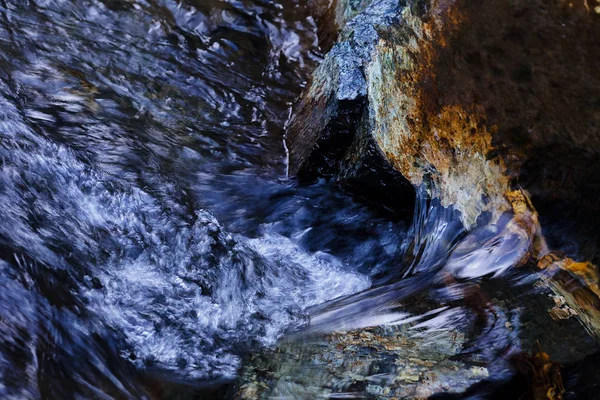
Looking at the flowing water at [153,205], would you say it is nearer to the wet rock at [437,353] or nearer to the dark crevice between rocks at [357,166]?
the dark crevice between rocks at [357,166]

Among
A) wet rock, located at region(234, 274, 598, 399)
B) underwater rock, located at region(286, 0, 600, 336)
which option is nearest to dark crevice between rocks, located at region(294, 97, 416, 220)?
underwater rock, located at region(286, 0, 600, 336)

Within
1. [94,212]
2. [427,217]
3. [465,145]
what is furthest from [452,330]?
[94,212]

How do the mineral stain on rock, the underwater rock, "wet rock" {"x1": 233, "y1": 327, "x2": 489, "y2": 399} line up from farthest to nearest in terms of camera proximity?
1. the underwater rock
2. the mineral stain on rock
3. "wet rock" {"x1": 233, "y1": 327, "x2": 489, "y2": 399}

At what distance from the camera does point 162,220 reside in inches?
122

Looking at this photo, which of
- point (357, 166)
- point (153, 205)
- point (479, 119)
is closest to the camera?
point (479, 119)

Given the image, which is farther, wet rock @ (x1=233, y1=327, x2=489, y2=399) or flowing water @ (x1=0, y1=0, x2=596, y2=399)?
flowing water @ (x1=0, y1=0, x2=596, y2=399)

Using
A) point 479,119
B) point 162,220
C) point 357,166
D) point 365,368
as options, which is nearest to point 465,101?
point 479,119

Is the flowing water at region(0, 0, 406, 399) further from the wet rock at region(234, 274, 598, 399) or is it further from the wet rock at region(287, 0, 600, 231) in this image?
the wet rock at region(287, 0, 600, 231)

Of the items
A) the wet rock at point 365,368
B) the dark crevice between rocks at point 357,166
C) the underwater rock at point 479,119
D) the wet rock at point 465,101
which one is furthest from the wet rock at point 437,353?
the dark crevice between rocks at point 357,166

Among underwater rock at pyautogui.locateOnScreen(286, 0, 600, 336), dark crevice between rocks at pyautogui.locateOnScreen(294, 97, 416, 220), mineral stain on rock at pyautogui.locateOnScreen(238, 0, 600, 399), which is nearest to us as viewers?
mineral stain on rock at pyautogui.locateOnScreen(238, 0, 600, 399)

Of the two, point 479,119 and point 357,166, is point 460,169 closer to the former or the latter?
point 479,119

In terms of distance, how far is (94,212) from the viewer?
2971mm

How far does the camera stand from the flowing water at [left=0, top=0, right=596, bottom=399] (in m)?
2.31

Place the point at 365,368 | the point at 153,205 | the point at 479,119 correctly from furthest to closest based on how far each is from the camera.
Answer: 1. the point at 153,205
2. the point at 479,119
3. the point at 365,368
